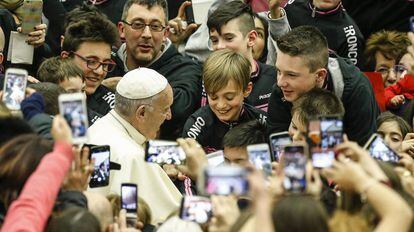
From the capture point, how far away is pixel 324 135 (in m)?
5.39

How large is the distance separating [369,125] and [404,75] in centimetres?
181

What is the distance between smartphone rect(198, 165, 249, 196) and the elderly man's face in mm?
2834

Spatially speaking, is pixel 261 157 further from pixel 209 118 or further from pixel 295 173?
pixel 209 118

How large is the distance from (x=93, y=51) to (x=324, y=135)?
3.57 meters

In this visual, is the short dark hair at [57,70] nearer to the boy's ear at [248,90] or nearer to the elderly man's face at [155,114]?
the elderly man's face at [155,114]

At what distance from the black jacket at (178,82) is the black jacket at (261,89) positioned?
0.47 m

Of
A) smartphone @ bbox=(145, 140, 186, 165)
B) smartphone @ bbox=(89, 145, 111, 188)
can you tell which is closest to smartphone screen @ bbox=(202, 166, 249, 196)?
smartphone @ bbox=(145, 140, 186, 165)

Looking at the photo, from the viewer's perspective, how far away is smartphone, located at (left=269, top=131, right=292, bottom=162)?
5804 mm

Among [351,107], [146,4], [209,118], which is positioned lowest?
[209,118]

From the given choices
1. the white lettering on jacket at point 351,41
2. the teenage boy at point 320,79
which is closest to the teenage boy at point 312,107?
the teenage boy at point 320,79

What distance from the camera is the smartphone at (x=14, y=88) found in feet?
19.6

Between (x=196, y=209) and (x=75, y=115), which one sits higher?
(x=75, y=115)

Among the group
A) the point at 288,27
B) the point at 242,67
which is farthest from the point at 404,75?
the point at 242,67

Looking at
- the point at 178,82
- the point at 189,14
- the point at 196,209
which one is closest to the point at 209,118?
the point at 178,82
